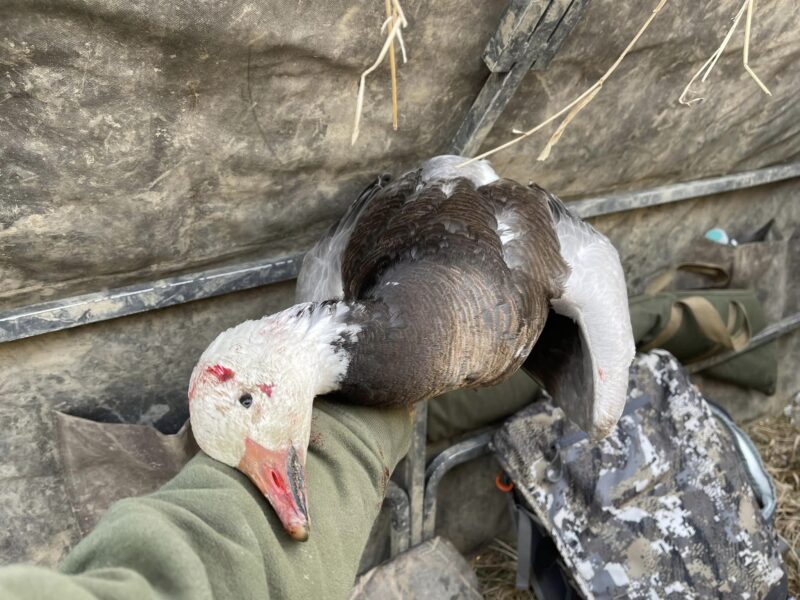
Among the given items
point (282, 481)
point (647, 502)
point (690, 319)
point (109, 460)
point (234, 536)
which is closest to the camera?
point (234, 536)

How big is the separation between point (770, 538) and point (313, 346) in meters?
1.74

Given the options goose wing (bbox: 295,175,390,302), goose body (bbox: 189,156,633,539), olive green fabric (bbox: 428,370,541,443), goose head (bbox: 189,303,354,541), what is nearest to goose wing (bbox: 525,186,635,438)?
goose body (bbox: 189,156,633,539)

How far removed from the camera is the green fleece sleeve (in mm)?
756

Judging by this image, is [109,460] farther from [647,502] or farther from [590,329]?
[647,502]

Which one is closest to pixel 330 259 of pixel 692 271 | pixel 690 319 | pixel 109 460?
pixel 109 460

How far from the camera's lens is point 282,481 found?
1.06 meters

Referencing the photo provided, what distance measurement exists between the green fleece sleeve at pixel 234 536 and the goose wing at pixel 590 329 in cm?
47

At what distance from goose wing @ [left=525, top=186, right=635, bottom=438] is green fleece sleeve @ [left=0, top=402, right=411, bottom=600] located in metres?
0.47

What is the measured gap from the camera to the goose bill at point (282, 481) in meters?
1.04

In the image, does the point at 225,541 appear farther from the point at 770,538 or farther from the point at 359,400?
the point at 770,538

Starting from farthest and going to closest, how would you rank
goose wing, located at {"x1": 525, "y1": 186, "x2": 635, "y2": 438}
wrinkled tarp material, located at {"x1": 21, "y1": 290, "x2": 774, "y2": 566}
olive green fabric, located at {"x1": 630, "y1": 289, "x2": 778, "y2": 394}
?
1. olive green fabric, located at {"x1": 630, "y1": 289, "x2": 778, "y2": 394}
2. goose wing, located at {"x1": 525, "y1": 186, "x2": 635, "y2": 438}
3. wrinkled tarp material, located at {"x1": 21, "y1": 290, "x2": 774, "y2": 566}

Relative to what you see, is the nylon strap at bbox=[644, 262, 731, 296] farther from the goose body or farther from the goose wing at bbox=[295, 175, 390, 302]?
the goose wing at bbox=[295, 175, 390, 302]

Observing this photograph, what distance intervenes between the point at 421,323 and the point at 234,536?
1.68 ft

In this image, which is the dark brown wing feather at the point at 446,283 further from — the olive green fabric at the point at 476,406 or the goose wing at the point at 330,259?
the olive green fabric at the point at 476,406
